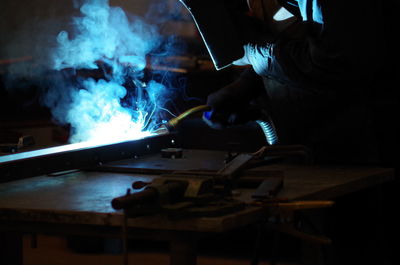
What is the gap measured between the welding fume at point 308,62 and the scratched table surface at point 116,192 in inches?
6.4

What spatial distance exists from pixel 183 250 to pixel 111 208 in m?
0.23

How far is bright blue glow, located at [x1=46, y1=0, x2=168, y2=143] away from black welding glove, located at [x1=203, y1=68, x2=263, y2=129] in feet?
0.90

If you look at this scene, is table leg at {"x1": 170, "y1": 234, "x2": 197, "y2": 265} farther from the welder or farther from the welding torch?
the welding torch

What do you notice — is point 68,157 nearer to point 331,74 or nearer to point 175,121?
point 175,121

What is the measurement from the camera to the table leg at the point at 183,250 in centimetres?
155

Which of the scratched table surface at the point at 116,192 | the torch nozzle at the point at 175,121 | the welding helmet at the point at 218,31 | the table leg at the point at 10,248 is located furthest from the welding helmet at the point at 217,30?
the table leg at the point at 10,248

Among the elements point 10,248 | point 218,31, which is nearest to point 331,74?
point 218,31

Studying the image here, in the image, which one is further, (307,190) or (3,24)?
(3,24)

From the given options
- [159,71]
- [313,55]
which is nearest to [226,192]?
[313,55]

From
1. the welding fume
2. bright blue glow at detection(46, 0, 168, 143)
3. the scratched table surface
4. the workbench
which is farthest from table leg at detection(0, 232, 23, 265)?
the welding fume

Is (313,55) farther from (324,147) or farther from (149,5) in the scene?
(149,5)

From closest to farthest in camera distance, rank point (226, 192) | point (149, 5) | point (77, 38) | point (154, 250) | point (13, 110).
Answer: point (226, 192) < point (77, 38) < point (149, 5) < point (13, 110) < point (154, 250)

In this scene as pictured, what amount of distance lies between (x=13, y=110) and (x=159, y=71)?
1.14m

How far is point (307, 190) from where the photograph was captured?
1.97m
